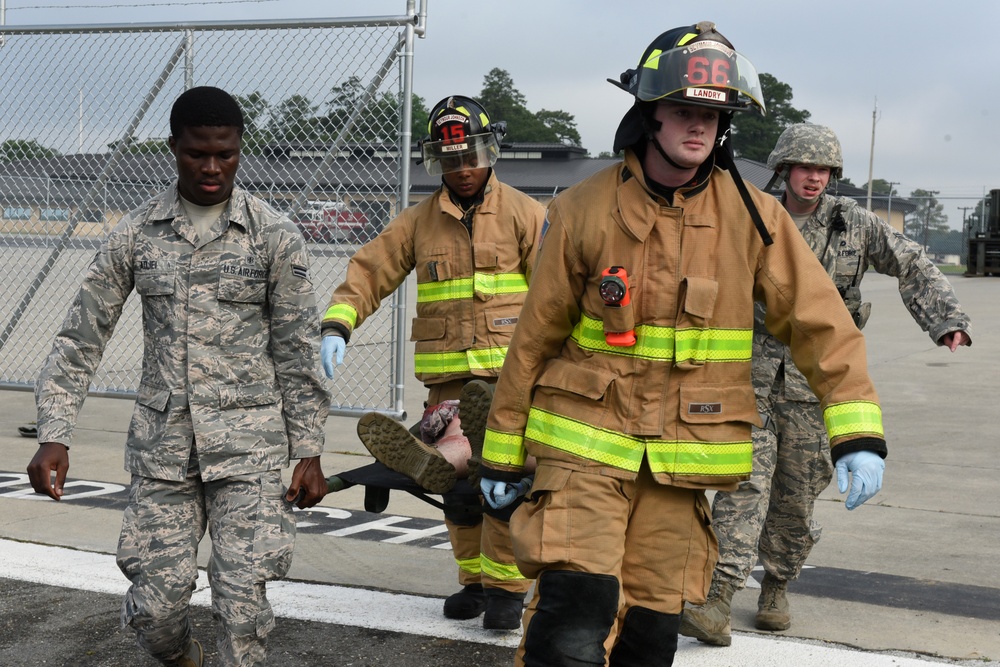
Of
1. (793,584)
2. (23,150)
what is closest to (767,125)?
(23,150)

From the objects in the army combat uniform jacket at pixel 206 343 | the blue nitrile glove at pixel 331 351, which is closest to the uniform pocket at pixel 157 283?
the army combat uniform jacket at pixel 206 343

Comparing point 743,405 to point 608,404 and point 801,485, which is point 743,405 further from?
point 801,485

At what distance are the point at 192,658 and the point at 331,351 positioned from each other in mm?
1290

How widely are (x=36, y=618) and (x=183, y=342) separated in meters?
1.86

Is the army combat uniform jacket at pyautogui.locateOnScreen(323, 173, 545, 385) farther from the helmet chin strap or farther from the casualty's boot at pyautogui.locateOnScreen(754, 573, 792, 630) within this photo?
the casualty's boot at pyautogui.locateOnScreen(754, 573, 792, 630)

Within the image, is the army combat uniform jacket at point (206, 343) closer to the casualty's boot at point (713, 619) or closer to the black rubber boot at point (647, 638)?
the black rubber boot at point (647, 638)

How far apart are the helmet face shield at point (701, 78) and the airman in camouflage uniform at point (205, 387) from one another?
4.49 feet

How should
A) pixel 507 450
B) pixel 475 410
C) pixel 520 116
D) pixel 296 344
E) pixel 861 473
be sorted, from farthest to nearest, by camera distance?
pixel 520 116 → pixel 475 410 → pixel 296 344 → pixel 507 450 → pixel 861 473

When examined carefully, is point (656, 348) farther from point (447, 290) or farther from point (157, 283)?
point (447, 290)

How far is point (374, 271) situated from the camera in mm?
5406

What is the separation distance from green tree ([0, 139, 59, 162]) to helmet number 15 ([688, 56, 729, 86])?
23.7 ft

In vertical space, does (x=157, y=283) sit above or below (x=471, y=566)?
above

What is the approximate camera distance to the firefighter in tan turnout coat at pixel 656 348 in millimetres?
3461

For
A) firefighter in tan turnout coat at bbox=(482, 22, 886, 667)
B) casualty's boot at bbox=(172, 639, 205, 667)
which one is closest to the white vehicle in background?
casualty's boot at bbox=(172, 639, 205, 667)
